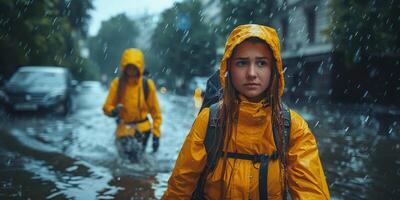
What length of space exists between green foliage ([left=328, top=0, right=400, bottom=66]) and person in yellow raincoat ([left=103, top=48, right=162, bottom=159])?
9.91 metres

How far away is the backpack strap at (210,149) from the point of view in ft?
8.02

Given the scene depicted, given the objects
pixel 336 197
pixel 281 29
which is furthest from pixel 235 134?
pixel 281 29

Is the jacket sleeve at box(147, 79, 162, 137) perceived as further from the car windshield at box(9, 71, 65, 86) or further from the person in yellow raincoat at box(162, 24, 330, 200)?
the car windshield at box(9, 71, 65, 86)

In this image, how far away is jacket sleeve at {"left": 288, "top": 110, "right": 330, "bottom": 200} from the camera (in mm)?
2334

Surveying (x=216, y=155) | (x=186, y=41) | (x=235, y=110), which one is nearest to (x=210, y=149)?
(x=216, y=155)

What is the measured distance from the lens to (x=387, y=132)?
11.7 meters

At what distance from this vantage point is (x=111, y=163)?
23.5 feet

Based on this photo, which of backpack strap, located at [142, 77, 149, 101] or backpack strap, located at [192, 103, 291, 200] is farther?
backpack strap, located at [142, 77, 149, 101]

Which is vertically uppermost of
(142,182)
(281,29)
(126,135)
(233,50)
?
(281,29)

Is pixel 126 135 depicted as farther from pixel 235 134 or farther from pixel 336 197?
pixel 235 134

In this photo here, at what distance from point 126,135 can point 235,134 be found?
429 centimetres

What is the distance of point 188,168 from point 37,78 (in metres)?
14.2

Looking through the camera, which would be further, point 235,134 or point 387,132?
point 387,132

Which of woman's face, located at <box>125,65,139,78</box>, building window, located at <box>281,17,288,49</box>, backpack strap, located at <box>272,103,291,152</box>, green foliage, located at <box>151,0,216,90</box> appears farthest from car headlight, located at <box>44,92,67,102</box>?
green foliage, located at <box>151,0,216,90</box>
